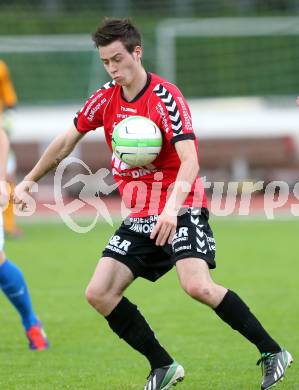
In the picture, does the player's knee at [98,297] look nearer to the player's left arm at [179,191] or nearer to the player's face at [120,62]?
the player's left arm at [179,191]

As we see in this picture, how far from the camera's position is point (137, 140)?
515 cm

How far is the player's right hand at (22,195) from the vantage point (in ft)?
18.2

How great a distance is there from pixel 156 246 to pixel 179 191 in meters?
0.48

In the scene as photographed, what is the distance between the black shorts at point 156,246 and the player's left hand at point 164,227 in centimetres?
28

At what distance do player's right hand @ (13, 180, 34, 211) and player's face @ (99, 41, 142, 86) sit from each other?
0.86 metres

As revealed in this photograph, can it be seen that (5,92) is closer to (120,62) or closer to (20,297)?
(20,297)

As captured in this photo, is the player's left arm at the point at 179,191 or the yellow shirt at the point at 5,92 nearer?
the player's left arm at the point at 179,191

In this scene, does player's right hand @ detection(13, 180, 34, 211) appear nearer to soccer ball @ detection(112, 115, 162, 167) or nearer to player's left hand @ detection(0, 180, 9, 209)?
player's left hand @ detection(0, 180, 9, 209)

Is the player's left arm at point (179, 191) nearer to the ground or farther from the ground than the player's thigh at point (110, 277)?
farther from the ground

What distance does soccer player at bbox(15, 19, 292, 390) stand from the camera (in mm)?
5145

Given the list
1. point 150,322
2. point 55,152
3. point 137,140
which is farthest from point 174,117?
point 150,322

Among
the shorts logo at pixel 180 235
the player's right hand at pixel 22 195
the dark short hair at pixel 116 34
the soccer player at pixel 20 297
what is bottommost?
the soccer player at pixel 20 297

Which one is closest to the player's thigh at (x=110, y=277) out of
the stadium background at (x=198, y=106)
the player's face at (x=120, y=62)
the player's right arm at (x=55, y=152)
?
the player's right arm at (x=55, y=152)

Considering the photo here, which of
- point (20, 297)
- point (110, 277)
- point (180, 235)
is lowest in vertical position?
point (20, 297)
